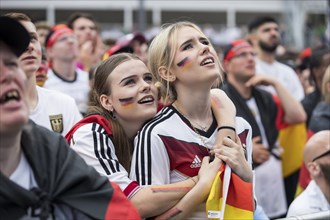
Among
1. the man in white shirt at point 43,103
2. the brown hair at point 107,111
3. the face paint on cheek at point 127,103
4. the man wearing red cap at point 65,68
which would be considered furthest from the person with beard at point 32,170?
the man wearing red cap at point 65,68

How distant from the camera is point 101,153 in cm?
334

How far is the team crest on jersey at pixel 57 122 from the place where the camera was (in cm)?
430

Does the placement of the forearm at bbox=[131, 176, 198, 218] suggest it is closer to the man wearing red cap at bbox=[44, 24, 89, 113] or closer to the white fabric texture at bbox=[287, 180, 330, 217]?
the white fabric texture at bbox=[287, 180, 330, 217]

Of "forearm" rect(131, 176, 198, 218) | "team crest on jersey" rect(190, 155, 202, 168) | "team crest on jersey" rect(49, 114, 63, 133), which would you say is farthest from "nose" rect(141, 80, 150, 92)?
"team crest on jersey" rect(49, 114, 63, 133)

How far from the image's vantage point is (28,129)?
250cm

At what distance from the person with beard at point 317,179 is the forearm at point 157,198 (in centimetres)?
160

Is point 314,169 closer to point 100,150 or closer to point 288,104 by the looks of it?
point 288,104

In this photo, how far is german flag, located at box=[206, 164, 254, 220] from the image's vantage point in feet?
10.3

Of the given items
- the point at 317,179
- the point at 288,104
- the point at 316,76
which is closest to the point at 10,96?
the point at 317,179

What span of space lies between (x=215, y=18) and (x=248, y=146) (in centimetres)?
3361

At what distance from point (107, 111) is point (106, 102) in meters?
0.06

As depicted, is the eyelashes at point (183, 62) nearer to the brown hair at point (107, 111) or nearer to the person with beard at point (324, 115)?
the brown hair at point (107, 111)

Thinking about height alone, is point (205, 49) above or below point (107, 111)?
above

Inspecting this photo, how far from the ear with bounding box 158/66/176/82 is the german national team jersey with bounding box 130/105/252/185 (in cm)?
30
